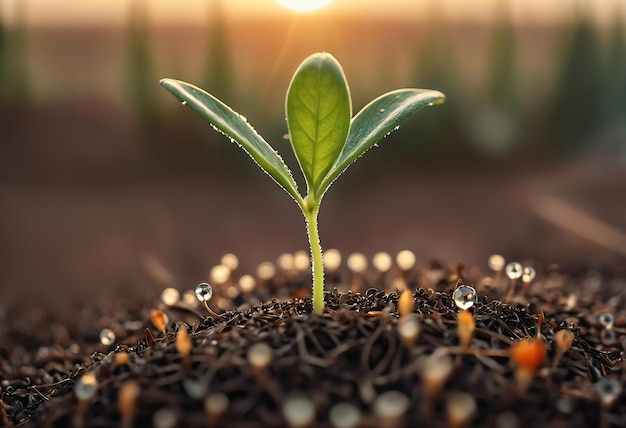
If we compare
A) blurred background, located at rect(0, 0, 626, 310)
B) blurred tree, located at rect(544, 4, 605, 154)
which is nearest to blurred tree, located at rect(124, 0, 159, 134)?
blurred background, located at rect(0, 0, 626, 310)

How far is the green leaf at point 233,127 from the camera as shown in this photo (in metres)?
1.11

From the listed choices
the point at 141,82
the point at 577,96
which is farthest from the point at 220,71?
the point at 577,96

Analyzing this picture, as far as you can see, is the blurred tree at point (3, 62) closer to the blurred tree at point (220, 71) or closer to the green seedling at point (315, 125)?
the blurred tree at point (220, 71)

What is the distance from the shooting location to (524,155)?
179 inches

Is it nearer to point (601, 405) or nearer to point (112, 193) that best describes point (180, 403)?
point (601, 405)

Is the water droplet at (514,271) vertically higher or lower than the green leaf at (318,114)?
lower

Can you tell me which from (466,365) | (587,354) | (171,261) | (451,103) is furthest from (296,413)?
(451,103)

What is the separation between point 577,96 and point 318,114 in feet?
13.5

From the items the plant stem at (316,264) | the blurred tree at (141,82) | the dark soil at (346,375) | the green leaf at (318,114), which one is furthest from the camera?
the blurred tree at (141,82)

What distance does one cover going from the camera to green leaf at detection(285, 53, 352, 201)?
1.08 m

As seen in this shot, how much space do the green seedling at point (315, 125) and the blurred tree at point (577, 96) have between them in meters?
3.75

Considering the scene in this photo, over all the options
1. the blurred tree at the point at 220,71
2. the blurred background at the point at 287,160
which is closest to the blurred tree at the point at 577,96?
the blurred background at the point at 287,160

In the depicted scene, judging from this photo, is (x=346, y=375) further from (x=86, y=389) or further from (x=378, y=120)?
(x=378, y=120)

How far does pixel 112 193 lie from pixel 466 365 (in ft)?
11.1
